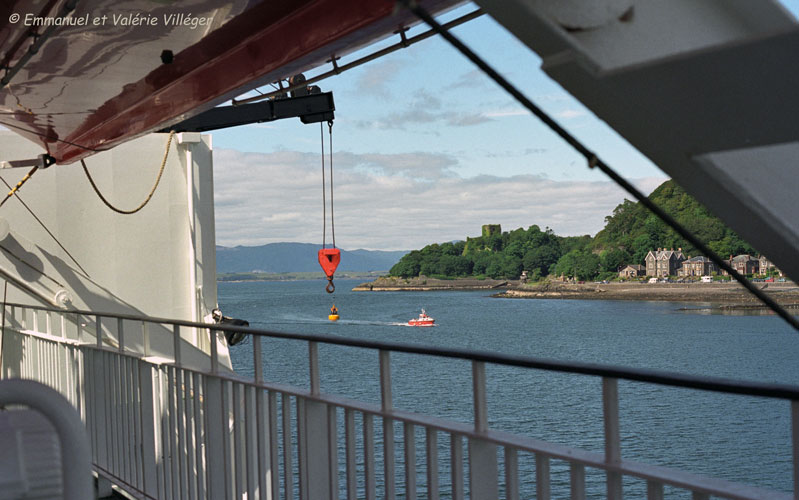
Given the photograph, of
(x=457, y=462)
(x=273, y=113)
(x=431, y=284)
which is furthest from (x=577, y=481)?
(x=431, y=284)

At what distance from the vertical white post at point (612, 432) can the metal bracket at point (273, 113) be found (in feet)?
26.3

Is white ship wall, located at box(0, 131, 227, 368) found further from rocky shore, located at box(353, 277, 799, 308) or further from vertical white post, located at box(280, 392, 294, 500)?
rocky shore, located at box(353, 277, 799, 308)

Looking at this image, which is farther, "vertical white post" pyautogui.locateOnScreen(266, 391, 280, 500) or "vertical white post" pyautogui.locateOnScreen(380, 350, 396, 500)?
"vertical white post" pyautogui.locateOnScreen(266, 391, 280, 500)

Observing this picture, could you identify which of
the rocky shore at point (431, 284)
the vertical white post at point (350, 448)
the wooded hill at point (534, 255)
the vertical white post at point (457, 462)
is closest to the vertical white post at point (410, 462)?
the vertical white post at point (457, 462)

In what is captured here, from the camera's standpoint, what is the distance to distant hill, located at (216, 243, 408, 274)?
14950 centimetres

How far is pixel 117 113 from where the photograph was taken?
4254mm

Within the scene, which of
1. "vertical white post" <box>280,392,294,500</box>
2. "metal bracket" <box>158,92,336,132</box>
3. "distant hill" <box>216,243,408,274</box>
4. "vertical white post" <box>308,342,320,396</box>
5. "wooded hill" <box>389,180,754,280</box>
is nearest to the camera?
"vertical white post" <box>308,342,320,396</box>

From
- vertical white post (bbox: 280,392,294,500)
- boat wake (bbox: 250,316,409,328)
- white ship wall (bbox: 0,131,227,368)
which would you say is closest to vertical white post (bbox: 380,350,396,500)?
vertical white post (bbox: 280,392,294,500)

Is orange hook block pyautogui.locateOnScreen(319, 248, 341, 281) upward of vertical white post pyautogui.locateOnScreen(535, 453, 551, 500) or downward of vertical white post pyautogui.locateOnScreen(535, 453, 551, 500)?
upward

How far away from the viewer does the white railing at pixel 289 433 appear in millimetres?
1476

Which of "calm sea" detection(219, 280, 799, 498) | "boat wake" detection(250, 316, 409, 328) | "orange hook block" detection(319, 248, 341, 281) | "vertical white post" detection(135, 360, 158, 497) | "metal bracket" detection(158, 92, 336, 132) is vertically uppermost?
"metal bracket" detection(158, 92, 336, 132)

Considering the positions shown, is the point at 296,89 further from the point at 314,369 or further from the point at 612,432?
the point at 612,432

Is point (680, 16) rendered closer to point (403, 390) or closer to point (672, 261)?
point (403, 390)

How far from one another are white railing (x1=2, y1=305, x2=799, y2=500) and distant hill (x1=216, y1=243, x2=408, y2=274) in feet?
472
